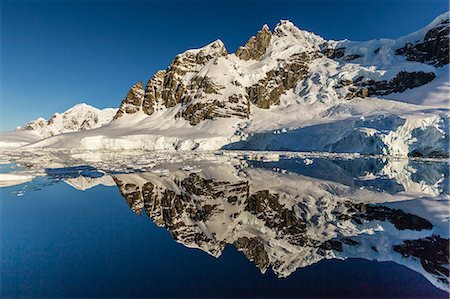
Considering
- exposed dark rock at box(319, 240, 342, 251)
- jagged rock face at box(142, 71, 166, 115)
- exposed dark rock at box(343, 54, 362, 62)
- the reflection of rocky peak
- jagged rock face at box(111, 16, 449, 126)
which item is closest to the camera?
the reflection of rocky peak

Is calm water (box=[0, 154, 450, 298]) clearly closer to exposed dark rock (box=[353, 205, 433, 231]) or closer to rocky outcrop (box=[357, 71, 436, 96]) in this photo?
exposed dark rock (box=[353, 205, 433, 231])

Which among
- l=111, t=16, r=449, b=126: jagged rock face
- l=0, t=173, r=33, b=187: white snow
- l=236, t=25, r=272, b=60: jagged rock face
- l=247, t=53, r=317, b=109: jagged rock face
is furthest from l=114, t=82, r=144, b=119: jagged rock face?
l=0, t=173, r=33, b=187: white snow

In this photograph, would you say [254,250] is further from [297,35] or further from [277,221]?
[297,35]

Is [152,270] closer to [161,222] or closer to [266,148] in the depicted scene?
[161,222]

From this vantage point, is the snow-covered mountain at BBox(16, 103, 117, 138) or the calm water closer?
the calm water

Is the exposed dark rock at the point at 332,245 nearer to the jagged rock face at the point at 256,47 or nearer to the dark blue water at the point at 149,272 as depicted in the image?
the dark blue water at the point at 149,272

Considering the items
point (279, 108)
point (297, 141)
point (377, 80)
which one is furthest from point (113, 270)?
point (377, 80)

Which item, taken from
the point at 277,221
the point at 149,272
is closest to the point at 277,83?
the point at 277,221
